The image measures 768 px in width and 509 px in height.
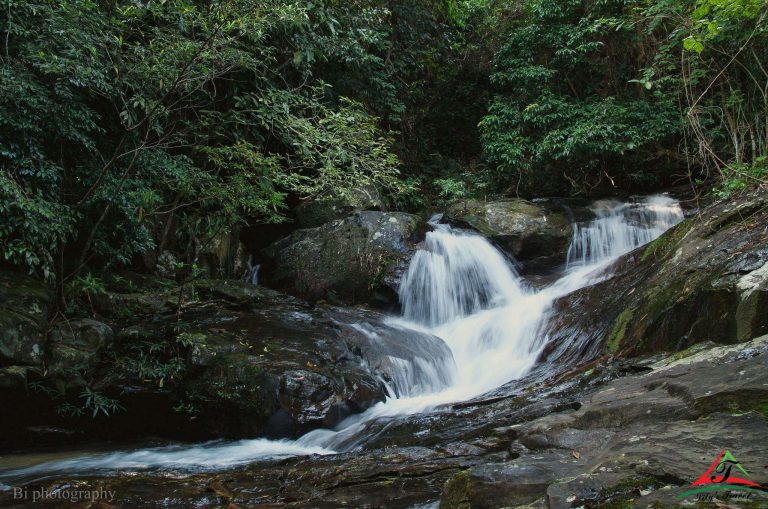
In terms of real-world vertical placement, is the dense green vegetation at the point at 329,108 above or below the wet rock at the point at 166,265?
above

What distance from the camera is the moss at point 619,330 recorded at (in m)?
5.64

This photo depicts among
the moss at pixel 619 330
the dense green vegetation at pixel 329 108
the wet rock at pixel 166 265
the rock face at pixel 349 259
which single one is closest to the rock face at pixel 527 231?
the rock face at pixel 349 259

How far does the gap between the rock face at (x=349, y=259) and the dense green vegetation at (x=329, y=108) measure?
924mm

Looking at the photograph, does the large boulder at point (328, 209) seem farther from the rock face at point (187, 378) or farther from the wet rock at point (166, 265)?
the rock face at point (187, 378)

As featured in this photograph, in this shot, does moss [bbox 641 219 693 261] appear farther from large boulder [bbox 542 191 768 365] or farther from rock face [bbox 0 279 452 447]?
rock face [bbox 0 279 452 447]

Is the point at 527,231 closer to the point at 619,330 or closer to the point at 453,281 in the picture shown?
the point at 453,281

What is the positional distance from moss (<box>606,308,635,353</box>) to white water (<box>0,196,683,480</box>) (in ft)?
4.44

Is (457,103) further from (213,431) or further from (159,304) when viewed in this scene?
(213,431)

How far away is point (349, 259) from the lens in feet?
32.4

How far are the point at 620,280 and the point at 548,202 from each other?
571 centimetres

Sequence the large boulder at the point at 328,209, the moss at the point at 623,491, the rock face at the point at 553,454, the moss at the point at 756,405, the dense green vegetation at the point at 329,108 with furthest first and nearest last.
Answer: the large boulder at the point at 328,209 → the dense green vegetation at the point at 329,108 → the moss at the point at 756,405 → the rock face at the point at 553,454 → the moss at the point at 623,491

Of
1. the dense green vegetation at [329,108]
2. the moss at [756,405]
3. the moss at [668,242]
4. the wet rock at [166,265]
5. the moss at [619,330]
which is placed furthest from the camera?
the wet rock at [166,265]

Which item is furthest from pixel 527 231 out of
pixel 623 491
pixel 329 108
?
pixel 623 491

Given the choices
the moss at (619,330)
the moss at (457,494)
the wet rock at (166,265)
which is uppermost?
the wet rock at (166,265)
